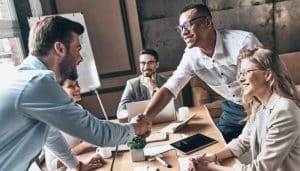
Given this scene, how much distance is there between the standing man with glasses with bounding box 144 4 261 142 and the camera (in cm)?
187

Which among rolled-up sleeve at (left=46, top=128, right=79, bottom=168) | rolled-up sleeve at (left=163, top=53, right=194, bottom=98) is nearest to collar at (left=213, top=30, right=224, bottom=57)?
rolled-up sleeve at (left=163, top=53, right=194, bottom=98)

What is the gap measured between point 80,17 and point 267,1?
7.93 ft

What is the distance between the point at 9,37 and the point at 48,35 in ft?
6.49

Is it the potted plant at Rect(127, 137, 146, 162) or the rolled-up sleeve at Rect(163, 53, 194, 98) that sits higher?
the rolled-up sleeve at Rect(163, 53, 194, 98)

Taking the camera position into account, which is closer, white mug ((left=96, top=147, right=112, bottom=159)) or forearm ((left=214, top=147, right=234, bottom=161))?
forearm ((left=214, top=147, right=234, bottom=161))

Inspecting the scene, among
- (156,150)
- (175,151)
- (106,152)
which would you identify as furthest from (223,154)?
(106,152)

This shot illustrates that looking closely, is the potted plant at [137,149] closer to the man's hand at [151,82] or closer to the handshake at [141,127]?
the handshake at [141,127]

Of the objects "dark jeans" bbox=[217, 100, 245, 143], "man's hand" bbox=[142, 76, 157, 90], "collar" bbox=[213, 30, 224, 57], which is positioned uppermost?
"collar" bbox=[213, 30, 224, 57]

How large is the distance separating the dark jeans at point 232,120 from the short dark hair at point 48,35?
51.5 inches

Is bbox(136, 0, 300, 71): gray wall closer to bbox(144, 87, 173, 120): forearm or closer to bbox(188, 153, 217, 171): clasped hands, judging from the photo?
bbox(144, 87, 173, 120): forearm

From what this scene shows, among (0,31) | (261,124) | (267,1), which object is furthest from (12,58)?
(267,1)

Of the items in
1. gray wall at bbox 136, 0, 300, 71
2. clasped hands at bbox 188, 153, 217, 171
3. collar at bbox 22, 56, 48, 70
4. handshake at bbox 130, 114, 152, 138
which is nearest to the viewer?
collar at bbox 22, 56, 48, 70

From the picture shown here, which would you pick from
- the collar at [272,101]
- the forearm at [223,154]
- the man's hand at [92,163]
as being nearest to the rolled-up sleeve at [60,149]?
the man's hand at [92,163]

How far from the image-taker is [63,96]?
1.11m
